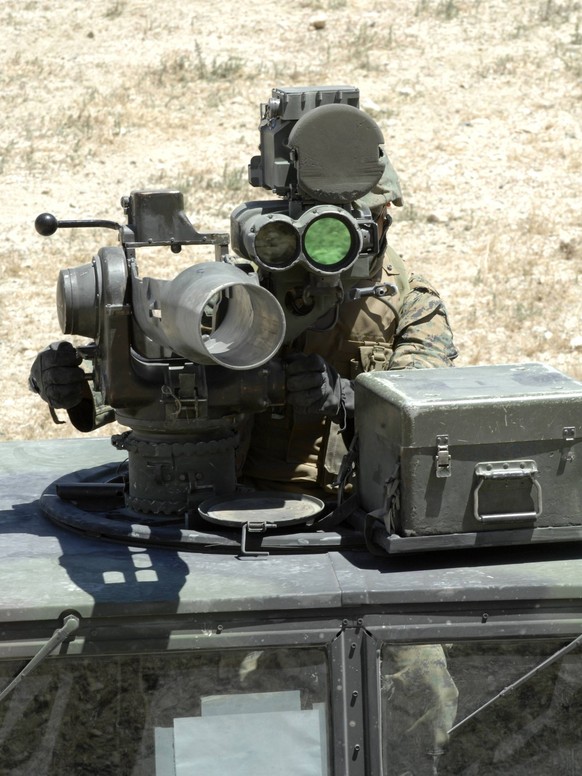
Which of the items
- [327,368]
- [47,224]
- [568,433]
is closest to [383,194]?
[327,368]

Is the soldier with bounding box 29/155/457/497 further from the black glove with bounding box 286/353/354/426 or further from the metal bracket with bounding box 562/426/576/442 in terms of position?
the metal bracket with bounding box 562/426/576/442

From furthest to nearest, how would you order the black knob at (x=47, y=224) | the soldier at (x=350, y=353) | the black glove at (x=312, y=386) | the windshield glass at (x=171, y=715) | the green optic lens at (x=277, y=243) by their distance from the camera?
the soldier at (x=350, y=353) < the black knob at (x=47, y=224) < the black glove at (x=312, y=386) < the green optic lens at (x=277, y=243) < the windshield glass at (x=171, y=715)

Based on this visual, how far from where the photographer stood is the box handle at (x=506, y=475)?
3932 millimetres

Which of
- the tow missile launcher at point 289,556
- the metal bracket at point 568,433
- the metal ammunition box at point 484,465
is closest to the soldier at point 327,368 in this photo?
the tow missile launcher at point 289,556

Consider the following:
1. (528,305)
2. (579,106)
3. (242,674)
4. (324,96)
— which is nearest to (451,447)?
(242,674)

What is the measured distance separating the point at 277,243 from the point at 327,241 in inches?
5.8

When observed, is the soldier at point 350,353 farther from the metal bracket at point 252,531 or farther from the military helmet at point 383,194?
the metal bracket at point 252,531

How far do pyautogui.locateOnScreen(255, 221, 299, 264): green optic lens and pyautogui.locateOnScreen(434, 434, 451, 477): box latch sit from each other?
2.28 ft

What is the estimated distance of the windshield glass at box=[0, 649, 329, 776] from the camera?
12.0ft

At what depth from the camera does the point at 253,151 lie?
54.6 feet

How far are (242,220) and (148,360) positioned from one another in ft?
1.84

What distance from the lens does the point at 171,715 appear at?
368 cm

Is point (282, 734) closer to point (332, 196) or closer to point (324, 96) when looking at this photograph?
point (332, 196)

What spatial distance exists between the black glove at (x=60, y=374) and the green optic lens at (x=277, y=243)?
29.9 inches
